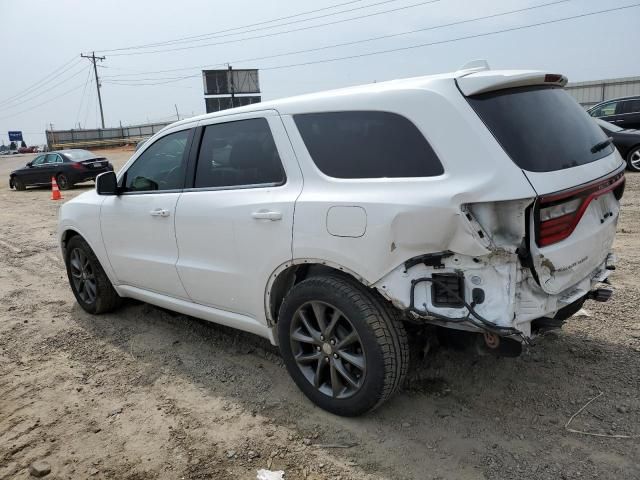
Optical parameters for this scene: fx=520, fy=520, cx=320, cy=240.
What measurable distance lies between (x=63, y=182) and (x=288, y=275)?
17760 mm

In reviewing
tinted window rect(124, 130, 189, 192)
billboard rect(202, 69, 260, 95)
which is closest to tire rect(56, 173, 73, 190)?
tinted window rect(124, 130, 189, 192)

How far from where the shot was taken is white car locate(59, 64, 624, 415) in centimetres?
244

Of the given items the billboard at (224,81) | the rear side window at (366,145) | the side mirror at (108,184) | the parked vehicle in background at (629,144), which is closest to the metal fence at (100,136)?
the billboard at (224,81)

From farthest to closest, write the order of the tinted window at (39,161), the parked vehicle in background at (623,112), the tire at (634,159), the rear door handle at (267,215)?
the tinted window at (39,161)
the parked vehicle in background at (623,112)
the tire at (634,159)
the rear door handle at (267,215)

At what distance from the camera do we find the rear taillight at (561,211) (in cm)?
243

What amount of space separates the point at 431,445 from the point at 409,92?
1.87 metres

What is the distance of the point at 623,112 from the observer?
13328mm

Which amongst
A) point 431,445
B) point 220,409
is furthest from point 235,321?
point 431,445

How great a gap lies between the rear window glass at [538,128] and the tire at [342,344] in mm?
1042

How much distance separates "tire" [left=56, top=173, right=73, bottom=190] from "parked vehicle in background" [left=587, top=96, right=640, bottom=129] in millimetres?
16749

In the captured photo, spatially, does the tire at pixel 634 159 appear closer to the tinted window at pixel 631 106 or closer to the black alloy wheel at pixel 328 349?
the tinted window at pixel 631 106

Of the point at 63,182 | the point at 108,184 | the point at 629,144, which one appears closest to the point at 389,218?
the point at 108,184

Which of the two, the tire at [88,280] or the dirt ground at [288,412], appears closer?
the dirt ground at [288,412]

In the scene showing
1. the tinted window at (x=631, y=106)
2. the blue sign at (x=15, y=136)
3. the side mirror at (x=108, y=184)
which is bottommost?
the side mirror at (x=108, y=184)
